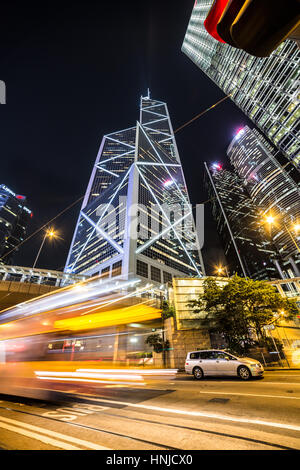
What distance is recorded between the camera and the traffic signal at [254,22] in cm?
145

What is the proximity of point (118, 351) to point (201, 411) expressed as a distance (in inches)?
306

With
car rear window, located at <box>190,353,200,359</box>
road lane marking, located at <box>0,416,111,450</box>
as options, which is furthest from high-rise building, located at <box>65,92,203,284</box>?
road lane marking, located at <box>0,416,111,450</box>

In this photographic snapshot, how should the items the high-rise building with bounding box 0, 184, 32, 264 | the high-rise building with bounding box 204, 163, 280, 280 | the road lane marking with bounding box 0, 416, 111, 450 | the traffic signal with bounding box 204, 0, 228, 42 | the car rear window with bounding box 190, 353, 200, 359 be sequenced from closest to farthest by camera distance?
the traffic signal with bounding box 204, 0, 228, 42 < the road lane marking with bounding box 0, 416, 111, 450 < the car rear window with bounding box 190, 353, 200, 359 < the high-rise building with bounding box 204, 163, 280, 280 < the high-rise building with bounding box 0, 184, 32, 264

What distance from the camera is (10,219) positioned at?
146875 millimetres

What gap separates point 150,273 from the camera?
2820 inches

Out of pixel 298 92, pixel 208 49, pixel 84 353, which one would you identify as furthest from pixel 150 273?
pixel 208 49

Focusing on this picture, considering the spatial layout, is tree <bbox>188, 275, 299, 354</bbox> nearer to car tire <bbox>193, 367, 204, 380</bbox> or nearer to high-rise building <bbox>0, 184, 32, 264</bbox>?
car tire <bbox>193, 367, 204, 380</bbox>

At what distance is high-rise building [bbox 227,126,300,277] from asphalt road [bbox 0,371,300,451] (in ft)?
288

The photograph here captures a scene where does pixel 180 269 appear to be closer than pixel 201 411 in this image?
No

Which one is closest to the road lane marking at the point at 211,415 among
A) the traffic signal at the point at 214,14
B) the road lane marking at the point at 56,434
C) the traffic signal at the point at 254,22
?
the road lane marking at the point at 56,434

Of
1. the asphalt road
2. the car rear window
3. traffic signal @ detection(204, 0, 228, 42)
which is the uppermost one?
traffic signal @ detection(204, 0, 228, 42)

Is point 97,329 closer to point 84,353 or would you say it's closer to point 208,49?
point 84,353

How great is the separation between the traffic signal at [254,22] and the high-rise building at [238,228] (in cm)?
12381

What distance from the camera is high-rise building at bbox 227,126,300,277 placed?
9588cm
